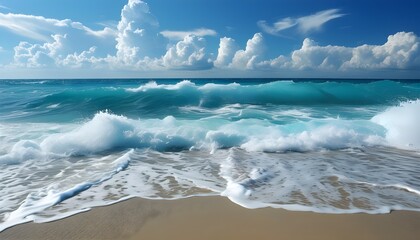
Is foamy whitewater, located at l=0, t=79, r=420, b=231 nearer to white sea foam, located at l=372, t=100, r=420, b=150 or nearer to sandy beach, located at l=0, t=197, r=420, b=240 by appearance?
white sea foam, located at l=372, t=100, r=420, b=150

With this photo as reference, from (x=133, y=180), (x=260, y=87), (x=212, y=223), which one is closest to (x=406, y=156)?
(x=212, y=223)

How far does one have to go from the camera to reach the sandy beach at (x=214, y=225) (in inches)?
120

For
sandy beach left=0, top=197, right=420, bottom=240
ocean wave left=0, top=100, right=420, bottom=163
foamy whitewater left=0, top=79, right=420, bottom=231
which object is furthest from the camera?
ocean wave left=0, top=100, right=420, bottom=163

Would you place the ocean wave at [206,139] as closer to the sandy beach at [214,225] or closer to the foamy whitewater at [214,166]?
the foamy whitewater at [214,166]

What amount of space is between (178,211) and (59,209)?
1.63m

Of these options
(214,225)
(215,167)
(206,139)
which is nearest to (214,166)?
(215,167)

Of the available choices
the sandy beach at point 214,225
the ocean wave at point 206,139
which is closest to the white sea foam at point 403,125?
the ocean wave at point 206,139

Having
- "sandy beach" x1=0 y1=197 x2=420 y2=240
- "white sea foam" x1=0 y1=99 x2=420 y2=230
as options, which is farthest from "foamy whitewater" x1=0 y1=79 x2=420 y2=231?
"sandy beach" x1=0 y1=197 x2=420 y2=240

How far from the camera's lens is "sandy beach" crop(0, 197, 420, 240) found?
9.98 feet

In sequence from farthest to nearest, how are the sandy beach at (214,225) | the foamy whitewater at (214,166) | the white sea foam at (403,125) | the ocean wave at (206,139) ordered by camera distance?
the white sea foam at (403,125)
the ocean wave at (206,139)
the foamy whitewater at (214,166)
the sandy beach at (214,225)

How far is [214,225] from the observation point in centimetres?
324

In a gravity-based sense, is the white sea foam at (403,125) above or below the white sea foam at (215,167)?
above

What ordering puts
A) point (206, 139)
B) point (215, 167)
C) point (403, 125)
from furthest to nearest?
point (403, 125), point (206, 139), point (215, 167)

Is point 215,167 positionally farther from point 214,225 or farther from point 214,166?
point 214,225
